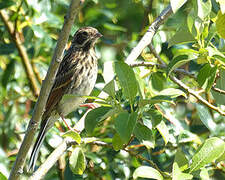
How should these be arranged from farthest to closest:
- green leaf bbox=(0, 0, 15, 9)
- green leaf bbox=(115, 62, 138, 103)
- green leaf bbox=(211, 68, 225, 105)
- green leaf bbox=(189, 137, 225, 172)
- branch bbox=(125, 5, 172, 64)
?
green leaf bbox=(0, 0, 15, 9)
branch bbox=(125, 5, 172, 64)
green leaf bbox=(211, 68, 225, 105)
green leaf bbox=(189, 137, 225, 172)
green leaf bbox=(115, 62, 138, 103)

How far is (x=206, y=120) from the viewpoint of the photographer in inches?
114

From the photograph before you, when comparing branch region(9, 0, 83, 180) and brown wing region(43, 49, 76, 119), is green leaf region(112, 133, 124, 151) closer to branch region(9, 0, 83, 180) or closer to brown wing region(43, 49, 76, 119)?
branch region(9, 0, 83, 180)

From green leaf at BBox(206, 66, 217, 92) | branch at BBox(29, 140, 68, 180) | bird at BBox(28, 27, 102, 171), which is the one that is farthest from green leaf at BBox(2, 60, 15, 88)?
green leaf at BBox(206, 66, 217, 92)

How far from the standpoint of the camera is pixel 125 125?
211 cm

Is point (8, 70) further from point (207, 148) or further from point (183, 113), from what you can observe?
point (207, 148)

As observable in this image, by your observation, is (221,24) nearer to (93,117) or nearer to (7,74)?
(93,117)

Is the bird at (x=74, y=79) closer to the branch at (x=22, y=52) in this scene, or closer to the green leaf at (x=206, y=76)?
the branch at (x=22, y=52)

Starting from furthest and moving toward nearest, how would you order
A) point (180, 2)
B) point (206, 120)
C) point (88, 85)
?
point (88, 85), point (206, 120), point (180, 2)

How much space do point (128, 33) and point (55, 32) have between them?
2.59 ft

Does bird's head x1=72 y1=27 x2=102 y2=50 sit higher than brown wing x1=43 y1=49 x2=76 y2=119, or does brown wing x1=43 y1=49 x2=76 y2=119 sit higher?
bird's head x1=72 y1=27 x2=102 y2=50

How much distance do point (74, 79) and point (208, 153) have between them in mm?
2021

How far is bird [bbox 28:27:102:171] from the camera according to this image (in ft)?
13.1

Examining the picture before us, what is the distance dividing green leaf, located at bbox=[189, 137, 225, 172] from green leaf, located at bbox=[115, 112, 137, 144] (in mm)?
467

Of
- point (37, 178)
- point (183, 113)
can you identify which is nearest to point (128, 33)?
point (183, 113)
